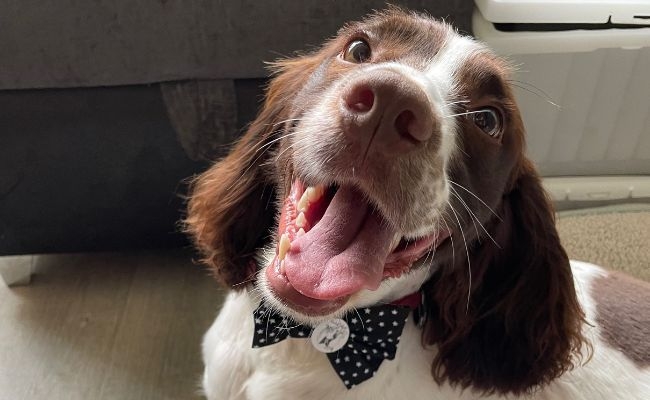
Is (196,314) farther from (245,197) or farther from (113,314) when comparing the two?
(245,197)

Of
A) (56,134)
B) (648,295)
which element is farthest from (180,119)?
(648,295)

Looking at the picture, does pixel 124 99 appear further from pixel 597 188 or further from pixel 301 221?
pixel 597 188

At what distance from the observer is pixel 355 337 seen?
1178 mm

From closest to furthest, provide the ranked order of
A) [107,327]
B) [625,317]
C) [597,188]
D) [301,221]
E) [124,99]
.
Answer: [301,221] < [625,317] < [124,99] < [107,327] < [597,188]

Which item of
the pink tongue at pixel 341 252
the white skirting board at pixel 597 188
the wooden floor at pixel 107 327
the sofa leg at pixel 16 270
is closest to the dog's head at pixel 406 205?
the pink tongue at pixel 341 252

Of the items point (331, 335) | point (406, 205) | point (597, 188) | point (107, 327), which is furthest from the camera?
point (597, 188)

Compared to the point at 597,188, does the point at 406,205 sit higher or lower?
higher

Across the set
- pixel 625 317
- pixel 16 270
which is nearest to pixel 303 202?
pixel 625 317

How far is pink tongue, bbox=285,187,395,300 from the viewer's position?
3.16ft

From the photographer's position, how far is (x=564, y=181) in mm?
2232

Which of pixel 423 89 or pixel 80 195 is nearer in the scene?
pixel 423 89

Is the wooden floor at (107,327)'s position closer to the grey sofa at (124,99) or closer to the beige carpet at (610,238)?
the grey sofa at (124,99)

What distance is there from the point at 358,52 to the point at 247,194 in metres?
0.32

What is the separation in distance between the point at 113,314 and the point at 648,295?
1.35m
